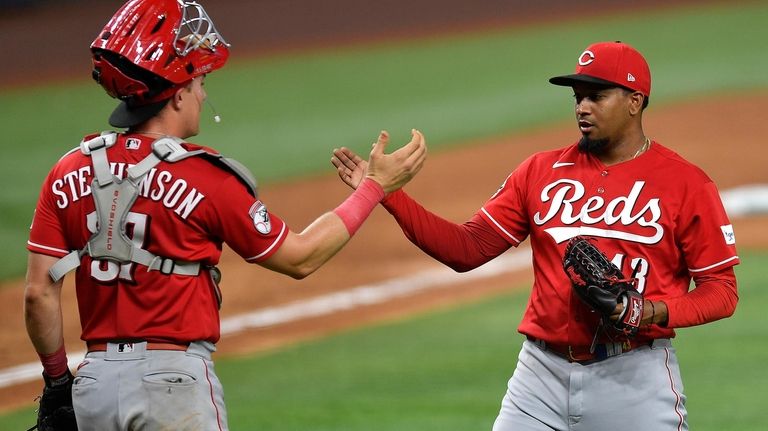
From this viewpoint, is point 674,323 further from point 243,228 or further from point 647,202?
point 243,228

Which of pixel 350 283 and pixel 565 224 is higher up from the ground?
pixel 565 224

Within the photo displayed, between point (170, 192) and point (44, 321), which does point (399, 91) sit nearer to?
point (44, 321)

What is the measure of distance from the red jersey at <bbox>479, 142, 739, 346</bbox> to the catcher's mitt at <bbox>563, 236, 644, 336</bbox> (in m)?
0.19

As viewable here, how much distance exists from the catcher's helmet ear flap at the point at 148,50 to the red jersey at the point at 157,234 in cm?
18

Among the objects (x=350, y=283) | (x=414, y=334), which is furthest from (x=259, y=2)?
(x=414, y=334)

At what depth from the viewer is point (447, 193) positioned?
44.8 feet

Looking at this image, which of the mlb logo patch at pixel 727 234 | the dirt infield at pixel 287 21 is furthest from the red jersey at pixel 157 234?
the dirt infield at pixel 287 21

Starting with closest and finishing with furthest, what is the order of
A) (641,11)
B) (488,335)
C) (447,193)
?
(488,335) → (447,193) → (641,11)

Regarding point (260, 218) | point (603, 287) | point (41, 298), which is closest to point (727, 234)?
point (603, 287)

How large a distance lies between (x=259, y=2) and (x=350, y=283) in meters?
13.8

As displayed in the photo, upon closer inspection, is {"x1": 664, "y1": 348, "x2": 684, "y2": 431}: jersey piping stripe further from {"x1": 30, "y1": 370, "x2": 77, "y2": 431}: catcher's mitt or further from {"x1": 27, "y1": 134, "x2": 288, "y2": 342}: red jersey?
{"x1": 30, "y1": 370, "x2": 77, "y2": 431}: catcher's mitt

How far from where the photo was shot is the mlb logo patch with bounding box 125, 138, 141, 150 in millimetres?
3811

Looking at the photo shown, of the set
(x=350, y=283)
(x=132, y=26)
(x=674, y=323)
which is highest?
(x=132, y=26)

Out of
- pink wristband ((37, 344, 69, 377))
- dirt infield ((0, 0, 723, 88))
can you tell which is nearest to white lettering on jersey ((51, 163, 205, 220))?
pink wristband ((37, 344, 69, 377))
